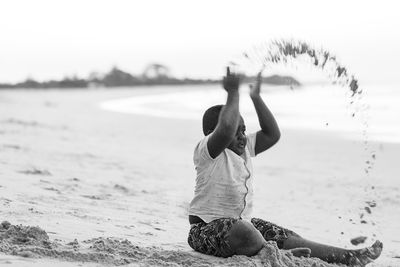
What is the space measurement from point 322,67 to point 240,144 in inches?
33.4

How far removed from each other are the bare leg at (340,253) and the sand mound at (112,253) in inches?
5.0

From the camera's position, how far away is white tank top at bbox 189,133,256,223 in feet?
14.2

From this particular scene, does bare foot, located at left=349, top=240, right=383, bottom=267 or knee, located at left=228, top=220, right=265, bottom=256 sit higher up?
knee, located at left=228, top=220, right=265, bottom=256

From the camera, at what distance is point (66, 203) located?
18.9ft

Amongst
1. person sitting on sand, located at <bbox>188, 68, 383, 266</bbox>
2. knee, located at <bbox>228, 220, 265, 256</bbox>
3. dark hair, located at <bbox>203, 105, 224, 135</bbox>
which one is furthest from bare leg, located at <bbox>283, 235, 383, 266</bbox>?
dark hair, located at <bbox>203, 105, 224, 135</bbox>

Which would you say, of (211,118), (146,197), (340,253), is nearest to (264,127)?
(211,118)

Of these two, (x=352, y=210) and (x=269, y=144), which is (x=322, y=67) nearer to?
(x=269, y=144)

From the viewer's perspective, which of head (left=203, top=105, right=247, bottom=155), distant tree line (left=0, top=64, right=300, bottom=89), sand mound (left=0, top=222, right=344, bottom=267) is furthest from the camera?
distant tree line (left=0, top=64, right=300, bottom=89)

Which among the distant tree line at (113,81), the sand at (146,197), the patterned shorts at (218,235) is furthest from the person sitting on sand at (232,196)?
the distant tree line at (113,81)

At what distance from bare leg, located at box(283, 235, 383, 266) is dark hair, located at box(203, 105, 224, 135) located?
2.89 feet

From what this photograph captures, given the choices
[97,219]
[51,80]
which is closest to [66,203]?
[97,219]

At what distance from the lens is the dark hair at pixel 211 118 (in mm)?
4463

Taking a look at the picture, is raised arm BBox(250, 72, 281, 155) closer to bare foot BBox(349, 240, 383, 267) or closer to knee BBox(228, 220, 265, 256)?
knee BBox(228, 220, 265, 256)

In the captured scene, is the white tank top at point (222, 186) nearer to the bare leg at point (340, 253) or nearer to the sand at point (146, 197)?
the sand at point (146, 197)
